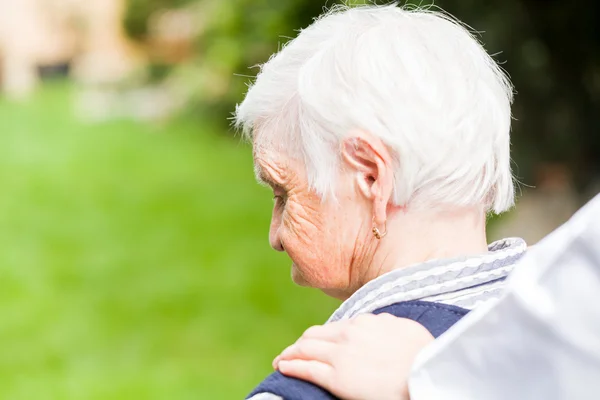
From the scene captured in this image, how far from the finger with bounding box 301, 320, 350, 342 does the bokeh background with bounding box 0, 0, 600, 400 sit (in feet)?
7.24

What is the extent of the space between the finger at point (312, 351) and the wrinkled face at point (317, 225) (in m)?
0.29

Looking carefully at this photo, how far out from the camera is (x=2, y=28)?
17.3 metres

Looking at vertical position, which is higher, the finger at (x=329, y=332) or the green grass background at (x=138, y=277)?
the finger at (x=329, y=332)

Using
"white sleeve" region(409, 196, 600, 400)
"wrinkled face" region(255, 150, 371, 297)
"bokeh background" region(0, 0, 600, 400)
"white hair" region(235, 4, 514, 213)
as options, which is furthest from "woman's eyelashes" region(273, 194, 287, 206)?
"bokeh background" region(0, 0, 600, 400)

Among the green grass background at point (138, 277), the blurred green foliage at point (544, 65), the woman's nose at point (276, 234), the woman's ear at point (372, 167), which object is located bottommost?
the green grass background at point (138, 277)

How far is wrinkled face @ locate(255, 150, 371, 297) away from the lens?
160 centimetres

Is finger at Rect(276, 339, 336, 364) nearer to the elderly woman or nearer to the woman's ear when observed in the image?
the elderly woman

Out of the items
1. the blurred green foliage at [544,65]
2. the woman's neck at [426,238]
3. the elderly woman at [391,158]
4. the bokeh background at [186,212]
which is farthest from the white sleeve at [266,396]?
the blurred green foliage at [544,65]

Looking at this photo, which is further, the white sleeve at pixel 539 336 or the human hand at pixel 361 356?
the human hand at pixel 361 356

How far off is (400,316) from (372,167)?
0.26 m

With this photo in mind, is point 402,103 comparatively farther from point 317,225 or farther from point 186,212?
point 186,212

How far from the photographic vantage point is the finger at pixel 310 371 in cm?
131

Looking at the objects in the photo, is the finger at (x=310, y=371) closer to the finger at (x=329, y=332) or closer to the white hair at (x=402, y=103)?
the finger at (x=329, y=332)

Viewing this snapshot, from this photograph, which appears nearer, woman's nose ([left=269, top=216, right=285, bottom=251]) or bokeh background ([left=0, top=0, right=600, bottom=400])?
woman's nose ([left=269, top=216, right=285, bottom=251])
